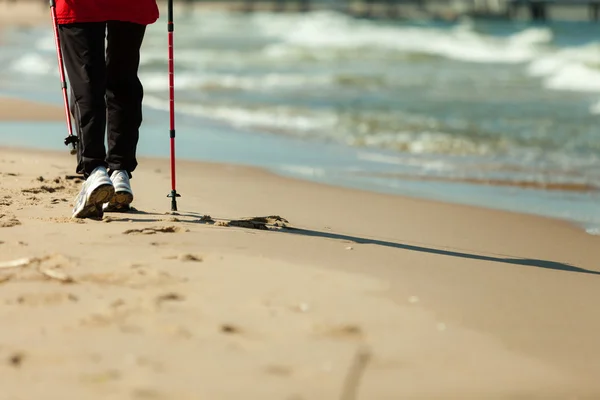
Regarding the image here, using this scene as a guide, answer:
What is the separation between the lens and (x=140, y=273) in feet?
14.0

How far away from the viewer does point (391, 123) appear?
12.6 m

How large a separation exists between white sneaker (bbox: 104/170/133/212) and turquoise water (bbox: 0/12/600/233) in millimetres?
2784

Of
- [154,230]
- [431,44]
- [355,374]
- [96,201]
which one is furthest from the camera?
[431,44]

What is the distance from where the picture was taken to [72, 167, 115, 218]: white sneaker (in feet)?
17.6

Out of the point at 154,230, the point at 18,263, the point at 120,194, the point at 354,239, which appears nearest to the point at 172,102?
the point at 120,194

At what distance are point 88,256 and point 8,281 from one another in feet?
1.59

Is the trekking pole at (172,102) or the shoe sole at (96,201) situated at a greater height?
the trekking pole at (172,102)

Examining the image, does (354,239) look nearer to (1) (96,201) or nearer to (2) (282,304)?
(1) (96,201)

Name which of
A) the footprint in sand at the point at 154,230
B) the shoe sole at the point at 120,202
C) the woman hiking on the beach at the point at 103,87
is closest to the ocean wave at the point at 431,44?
the woman hiking on the beach at the point at 103,87

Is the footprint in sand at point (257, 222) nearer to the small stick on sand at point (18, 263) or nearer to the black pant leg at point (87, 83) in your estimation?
the black pant leg at point (87, 83)

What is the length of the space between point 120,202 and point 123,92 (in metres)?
0.61

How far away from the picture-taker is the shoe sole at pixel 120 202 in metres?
5.59

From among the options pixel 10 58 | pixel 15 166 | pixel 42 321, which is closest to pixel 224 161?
pixel 15 166

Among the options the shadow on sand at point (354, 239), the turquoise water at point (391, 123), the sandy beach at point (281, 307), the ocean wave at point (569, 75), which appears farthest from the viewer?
the ocean wave at point (569, 75)
